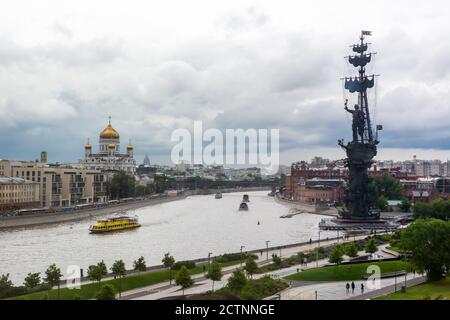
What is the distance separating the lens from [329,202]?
56.1 meters

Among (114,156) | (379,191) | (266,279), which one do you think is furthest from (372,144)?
(114,156)

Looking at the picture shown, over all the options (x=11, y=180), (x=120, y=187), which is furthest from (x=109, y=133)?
(x=11, y=180)

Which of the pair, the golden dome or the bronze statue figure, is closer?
the bronze statue figure

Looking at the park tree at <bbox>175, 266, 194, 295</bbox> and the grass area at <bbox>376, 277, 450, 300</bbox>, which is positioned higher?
the park tree at <bbox>175, 266, 194, 295</bbox>

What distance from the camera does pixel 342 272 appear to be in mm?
16641

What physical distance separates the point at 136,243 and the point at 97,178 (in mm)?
29670

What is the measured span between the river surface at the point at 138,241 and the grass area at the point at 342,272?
680cm

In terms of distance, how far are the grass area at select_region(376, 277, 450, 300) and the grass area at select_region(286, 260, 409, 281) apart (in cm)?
218

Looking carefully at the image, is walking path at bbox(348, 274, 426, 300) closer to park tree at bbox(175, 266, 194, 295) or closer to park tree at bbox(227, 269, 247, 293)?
park tree at bbox(227, 269, 247, 293)

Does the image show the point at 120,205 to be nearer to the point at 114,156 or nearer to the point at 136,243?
the point at 136,243

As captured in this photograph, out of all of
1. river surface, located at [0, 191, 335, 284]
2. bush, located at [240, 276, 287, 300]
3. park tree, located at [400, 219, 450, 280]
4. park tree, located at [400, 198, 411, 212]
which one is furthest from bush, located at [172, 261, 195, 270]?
park tree, located at [400, 198, 411, 212]

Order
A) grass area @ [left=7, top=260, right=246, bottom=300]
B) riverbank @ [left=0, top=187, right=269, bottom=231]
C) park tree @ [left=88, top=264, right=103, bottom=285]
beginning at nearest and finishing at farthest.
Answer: grass area @ [left=7, top=260, right=246, bottom=300], park tree @ [left=88, top=264, right=103, bottom=285], riverbank @ [left=0, top=187, right=269, bottom=231]

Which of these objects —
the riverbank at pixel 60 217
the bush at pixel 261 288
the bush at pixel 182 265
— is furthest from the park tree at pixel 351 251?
the riverbank at pixel 60 217

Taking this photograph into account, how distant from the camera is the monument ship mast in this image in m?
36.9
